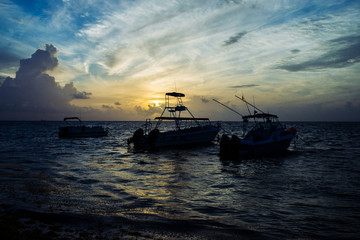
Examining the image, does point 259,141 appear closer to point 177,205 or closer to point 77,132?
point 177,205

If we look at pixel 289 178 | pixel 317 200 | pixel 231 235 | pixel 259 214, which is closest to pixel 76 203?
A: pixel 231 235

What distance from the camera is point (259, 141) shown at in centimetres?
2278

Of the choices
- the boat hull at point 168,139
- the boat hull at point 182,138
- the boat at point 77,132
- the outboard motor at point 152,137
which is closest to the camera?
the outboard motor at point 152,137

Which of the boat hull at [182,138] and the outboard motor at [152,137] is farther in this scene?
the boat hull at [182,138]

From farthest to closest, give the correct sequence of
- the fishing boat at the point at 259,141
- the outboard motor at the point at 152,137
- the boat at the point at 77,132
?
the boat at the point at 77,132 < the outboard motor at the point at 152,137 < the fishing boat at the point at 259,141

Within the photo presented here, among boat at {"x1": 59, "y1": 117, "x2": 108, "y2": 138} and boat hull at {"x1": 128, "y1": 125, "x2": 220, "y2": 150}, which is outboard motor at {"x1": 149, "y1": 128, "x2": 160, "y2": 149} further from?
boat at {"x1": 59, "y1": 117, "x2": 108, "y2": 138}

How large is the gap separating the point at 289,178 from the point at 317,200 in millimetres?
4326

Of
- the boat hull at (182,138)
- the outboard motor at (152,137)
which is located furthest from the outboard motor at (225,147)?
the outboard motor at (152,137)

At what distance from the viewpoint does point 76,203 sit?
860 cm

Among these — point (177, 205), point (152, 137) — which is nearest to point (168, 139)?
point (152, 137)

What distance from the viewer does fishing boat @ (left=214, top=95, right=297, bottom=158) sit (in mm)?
A: 22125

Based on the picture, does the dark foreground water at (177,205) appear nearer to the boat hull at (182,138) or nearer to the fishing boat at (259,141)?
the fishing boat at (259,141)

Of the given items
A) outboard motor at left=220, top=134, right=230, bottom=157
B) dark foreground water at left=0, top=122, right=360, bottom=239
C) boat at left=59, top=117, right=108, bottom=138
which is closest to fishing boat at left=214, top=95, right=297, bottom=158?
outboard motor at left=220, top=134, right=230, bottom=157

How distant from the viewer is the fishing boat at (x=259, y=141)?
72.6 ft
